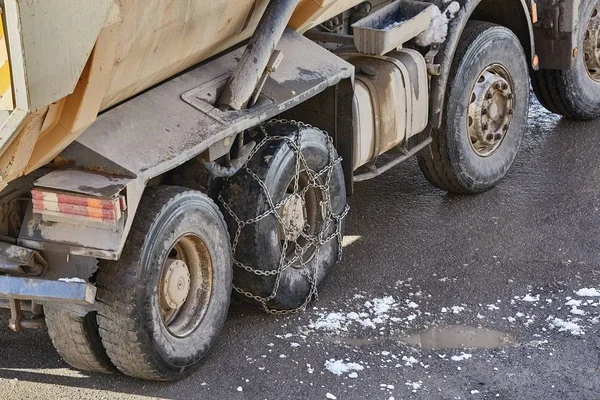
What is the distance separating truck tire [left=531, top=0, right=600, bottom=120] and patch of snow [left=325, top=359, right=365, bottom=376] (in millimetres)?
3768

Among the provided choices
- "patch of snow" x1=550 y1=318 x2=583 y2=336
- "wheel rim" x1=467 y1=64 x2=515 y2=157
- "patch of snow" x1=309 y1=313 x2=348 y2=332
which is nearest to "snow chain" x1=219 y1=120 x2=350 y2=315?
"patch of snow" x1=309 y1=313 x2=348 y2=332

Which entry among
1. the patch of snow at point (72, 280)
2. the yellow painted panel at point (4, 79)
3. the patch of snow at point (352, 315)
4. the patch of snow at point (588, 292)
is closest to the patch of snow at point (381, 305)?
the patch of snow at point (352, 315)

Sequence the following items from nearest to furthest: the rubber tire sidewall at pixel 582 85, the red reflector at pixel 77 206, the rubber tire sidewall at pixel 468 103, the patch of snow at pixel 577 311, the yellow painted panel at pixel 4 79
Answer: the yellow painted panel at pixel 4 79
the red reflector at pixel 77 206
the patch of snow at pixel 577 311
the rubber tire sidewall at pixel 468 103
the rubber tire sidewall at pixel 582 85

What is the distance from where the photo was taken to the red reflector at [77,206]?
4902 millimetres

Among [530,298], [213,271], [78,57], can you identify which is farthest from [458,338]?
[78,57]

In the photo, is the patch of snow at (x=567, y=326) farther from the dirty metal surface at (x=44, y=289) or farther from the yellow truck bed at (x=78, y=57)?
the dirty metal surface at (x=44, y=289)

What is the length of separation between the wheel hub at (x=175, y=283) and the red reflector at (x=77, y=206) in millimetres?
633

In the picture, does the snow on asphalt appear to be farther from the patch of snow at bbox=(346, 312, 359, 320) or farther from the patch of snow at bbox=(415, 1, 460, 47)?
the patch of snow at bbox=(415, 1, 460, 47)

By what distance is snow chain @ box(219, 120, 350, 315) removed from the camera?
6000 mm

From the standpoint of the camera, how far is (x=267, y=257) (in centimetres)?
610

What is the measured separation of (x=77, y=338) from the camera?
537cm

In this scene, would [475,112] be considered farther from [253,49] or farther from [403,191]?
[253,49]

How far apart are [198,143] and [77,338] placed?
1071 millimetres

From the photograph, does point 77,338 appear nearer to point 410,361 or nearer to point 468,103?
point 410,361
